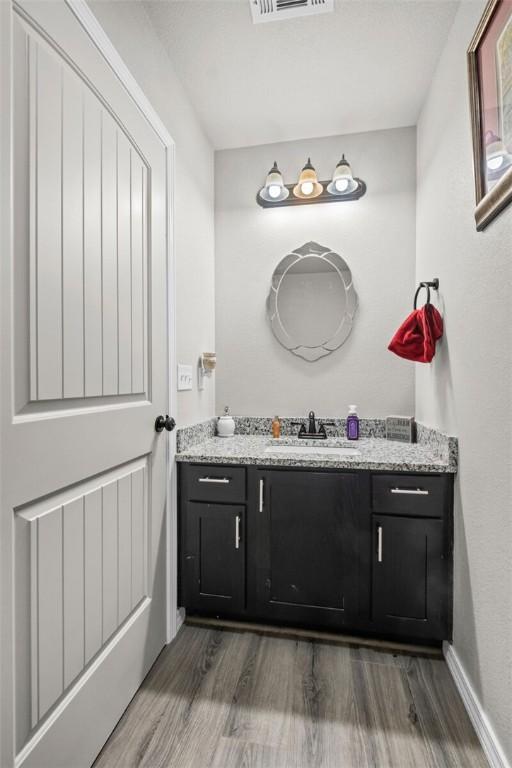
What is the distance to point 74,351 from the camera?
110cm

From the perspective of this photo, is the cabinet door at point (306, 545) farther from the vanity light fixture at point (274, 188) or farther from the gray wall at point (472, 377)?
the vanity light fixture at point (274, 188)

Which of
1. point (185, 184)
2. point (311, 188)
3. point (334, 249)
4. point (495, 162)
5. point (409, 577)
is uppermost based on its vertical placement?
point (311, 188)

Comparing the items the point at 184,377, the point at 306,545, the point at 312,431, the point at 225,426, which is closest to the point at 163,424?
the point at 184,377

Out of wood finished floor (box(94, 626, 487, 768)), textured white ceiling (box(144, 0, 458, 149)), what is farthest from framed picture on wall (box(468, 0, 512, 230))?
wood finished floor (box(94, 626, 487, 768))

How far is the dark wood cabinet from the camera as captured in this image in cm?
165

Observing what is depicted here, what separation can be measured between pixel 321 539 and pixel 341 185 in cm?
187

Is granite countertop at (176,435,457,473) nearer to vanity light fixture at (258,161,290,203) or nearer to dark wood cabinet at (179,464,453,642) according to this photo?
dark wood cabinet at (179,464,453,642)

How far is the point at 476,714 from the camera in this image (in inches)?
51.2

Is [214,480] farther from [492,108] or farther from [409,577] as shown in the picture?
[492,108]

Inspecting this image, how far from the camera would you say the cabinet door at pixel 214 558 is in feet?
5.91

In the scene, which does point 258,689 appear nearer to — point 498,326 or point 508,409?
point 508,409

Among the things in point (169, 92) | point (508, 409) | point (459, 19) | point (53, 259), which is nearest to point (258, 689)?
point (508, 409)

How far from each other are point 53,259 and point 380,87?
1.87 m

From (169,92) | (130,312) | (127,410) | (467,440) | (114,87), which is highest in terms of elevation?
(169,92)
